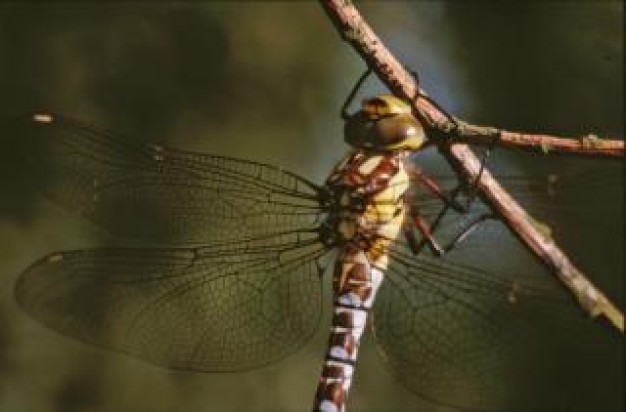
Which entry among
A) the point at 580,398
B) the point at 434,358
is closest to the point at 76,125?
the point at 434,358

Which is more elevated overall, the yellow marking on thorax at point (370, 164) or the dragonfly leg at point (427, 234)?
the yellow marking on thorax at point (370, 164)

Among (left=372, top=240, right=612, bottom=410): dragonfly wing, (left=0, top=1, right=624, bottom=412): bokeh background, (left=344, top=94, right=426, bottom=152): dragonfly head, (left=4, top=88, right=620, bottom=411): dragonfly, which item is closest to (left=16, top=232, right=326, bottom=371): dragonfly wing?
(left=4, top=88, right=620, bottom=411): dragonfly

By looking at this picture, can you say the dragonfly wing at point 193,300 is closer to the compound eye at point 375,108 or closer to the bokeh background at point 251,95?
the compound eye at point 375,108

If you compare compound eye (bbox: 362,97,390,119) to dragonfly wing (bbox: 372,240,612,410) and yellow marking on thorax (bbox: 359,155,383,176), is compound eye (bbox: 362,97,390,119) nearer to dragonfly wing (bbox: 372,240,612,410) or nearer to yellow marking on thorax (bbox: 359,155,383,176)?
yellow marking on thorax (bbox: 359,155,383,176)

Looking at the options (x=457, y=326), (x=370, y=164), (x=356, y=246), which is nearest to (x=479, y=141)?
(x=370, y=164)

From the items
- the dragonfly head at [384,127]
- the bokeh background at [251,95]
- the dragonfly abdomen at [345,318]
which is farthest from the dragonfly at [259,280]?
the bokeh background at [251,95]

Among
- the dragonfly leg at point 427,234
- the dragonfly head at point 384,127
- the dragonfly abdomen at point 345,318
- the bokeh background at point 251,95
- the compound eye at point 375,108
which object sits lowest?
the dragonfly abdomen at point 345,318
